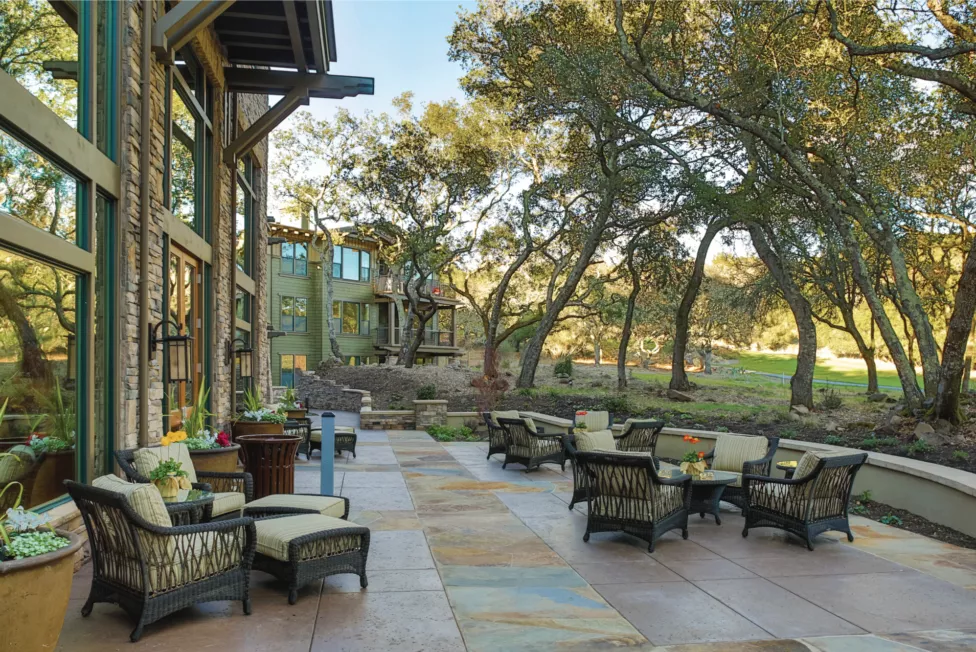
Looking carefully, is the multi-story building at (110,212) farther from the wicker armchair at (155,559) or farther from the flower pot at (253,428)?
the wicker armchair at (155,559)

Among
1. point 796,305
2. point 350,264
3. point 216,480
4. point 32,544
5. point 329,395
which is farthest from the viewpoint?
point 350,264

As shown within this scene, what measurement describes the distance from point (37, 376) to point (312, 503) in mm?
2179

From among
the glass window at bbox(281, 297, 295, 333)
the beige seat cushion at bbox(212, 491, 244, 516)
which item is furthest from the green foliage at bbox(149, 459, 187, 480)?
the glass window at bbox(281, 297, 295, 333)

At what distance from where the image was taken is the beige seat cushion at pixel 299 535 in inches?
185

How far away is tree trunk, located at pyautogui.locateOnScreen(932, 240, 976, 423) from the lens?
942cm

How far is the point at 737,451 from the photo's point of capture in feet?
27.6

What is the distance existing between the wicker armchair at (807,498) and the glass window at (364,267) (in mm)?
29210

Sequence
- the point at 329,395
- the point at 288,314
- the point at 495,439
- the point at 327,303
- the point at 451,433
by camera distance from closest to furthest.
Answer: the point at 495,439 < the point at 451,433 < the point at 329,395 < the point at 327,303 < the point at 288,314

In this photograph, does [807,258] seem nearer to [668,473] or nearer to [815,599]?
[668,473]

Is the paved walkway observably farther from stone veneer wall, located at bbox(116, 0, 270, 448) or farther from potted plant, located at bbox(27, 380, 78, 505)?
stone veneer wall, located at bbox(116, 0, 270, 448)

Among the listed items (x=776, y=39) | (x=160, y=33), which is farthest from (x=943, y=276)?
(x=160, y=33)

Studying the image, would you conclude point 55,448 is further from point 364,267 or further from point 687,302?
point 364,267

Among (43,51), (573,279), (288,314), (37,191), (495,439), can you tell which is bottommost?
(495,439)

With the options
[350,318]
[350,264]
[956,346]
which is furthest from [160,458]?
[350,264]
